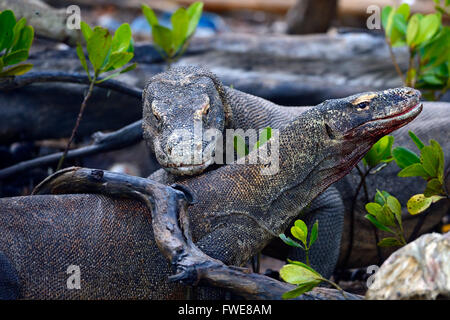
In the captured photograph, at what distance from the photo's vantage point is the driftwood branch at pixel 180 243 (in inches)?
85.4

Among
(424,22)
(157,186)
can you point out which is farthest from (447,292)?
(424,22)

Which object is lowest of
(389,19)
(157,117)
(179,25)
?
(157,117)

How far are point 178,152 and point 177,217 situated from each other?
51 centimetres

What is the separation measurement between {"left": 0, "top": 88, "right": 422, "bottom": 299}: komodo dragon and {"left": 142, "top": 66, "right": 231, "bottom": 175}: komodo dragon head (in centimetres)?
12

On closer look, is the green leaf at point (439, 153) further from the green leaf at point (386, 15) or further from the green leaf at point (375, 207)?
the green leaf at point (386, 15)

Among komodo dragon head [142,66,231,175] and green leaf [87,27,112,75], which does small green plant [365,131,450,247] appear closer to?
komodo dragon head [142,66,231,175]

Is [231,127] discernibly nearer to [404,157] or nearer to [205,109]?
[205,109]

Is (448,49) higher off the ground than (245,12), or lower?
higher

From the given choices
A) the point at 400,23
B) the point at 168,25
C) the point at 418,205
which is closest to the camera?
the point at 418,205

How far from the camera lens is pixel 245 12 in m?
13.1

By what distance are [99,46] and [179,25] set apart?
1053 millimetres

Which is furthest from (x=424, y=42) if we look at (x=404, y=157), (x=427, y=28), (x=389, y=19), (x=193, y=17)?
(x=404, y=157)

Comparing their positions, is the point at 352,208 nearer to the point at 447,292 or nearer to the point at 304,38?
the point at 447,292

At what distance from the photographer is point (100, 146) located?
4215 millimetres
